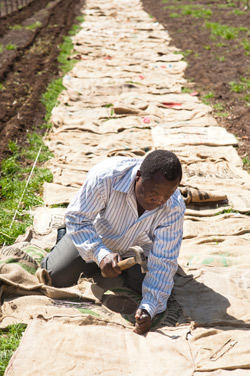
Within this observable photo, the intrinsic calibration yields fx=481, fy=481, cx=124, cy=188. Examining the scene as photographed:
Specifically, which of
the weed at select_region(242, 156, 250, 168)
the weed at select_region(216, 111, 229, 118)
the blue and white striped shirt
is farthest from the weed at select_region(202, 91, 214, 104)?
the blue and white striped shirt

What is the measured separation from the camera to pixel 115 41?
11.5m

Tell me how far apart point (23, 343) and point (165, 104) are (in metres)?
5.14

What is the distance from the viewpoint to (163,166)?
8.34 ft

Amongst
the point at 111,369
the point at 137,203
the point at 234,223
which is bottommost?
the point at 234,223

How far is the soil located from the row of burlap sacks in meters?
0.35

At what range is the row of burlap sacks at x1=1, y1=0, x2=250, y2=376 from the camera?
2.50m

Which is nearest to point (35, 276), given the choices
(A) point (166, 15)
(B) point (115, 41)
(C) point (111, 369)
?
(C) point (111, 369)

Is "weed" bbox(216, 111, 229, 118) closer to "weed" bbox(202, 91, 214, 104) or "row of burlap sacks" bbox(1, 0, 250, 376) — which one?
"row of burlap sacks" bbox(1, 0, 250, 376)

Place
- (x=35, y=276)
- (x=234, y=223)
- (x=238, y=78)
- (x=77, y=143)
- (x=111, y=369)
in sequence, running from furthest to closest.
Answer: (x=238, y=78) < (x=77, y=143) < (x=234, y=223) < (x=35, y=276) < (x=111, y=369)

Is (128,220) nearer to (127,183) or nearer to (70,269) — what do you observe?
(127,183)

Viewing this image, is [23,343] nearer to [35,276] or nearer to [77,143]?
[35,276]

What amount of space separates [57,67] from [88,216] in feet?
22.1

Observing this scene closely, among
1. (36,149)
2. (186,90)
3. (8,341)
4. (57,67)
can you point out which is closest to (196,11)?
(57,67)

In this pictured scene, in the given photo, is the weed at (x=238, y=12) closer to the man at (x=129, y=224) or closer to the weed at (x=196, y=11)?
the weed at (x=196, y=11)
